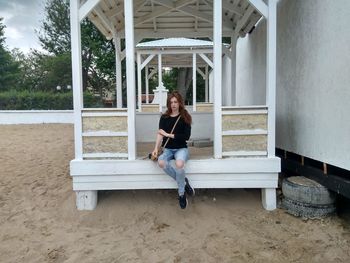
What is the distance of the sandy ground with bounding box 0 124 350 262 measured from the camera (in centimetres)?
378

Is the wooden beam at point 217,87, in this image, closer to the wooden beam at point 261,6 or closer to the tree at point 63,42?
the wooden beam at point 261,6

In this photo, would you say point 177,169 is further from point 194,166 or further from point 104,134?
point 104,134

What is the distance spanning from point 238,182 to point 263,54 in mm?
3198

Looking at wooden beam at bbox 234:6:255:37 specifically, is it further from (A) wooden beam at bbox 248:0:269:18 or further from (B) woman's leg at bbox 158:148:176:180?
(B) woman's leg at bbox 158:148:176:180

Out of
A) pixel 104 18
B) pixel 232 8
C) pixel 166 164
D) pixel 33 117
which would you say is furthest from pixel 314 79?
pixel 33 117

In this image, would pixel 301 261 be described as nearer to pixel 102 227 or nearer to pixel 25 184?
pixel 102 227

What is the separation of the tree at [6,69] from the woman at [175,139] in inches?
1166

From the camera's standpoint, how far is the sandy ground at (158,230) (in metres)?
3.78

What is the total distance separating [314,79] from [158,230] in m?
2.81

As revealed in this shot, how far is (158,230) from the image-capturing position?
4332 mm

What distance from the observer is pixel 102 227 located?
14.6 ft

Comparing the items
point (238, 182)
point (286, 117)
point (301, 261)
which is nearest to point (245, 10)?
point (286, 117)

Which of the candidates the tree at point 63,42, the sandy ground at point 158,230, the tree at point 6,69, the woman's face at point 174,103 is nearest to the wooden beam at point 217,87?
the woman's face at point 174,103

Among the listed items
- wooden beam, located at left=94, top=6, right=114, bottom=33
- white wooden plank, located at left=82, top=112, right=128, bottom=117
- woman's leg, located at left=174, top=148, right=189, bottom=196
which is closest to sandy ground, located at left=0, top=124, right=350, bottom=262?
woman's leg, located at left=174, top=148, right=189, bottom=196
